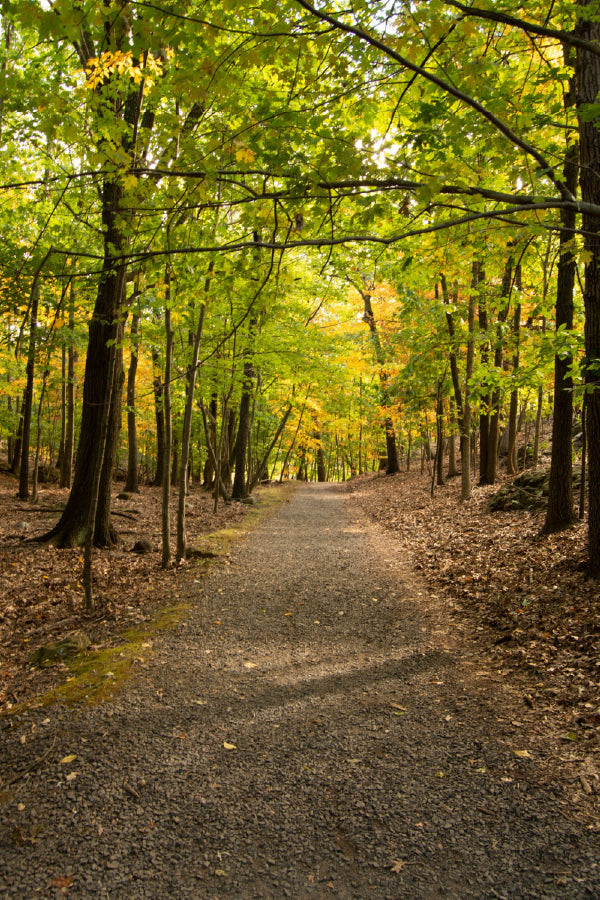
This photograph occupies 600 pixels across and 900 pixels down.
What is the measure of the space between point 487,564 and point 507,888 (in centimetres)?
521

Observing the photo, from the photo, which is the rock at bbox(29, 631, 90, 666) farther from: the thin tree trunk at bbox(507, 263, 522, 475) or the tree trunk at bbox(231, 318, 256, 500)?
the thin tree trunk at bbox(507, 263, 522, 475)

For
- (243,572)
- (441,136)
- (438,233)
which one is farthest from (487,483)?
(441,136)

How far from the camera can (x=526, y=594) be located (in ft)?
18.4

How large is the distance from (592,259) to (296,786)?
540 centimetres

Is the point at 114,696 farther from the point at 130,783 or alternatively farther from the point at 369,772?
the point at 369,772

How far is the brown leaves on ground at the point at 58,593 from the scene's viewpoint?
462cm

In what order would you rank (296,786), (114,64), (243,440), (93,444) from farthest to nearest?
(243,440) → (93,444) → (114,64) → (296,786)

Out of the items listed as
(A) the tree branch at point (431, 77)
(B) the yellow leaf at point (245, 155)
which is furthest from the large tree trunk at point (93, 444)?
(A) the tree branch at point (431, 77)

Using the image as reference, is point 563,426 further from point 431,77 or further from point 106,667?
point 106,667

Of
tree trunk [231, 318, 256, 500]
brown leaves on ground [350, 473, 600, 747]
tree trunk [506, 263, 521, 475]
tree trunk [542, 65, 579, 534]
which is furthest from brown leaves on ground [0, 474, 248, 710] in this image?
tree trunk [506, 263, 521, 475]

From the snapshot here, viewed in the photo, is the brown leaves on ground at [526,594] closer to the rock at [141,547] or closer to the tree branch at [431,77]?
the tree branch at [431,77]

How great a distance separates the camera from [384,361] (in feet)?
60.0

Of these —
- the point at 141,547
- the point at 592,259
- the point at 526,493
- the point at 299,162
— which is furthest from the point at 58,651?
the point at 526,493

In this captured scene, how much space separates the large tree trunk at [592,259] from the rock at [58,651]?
5.35m
